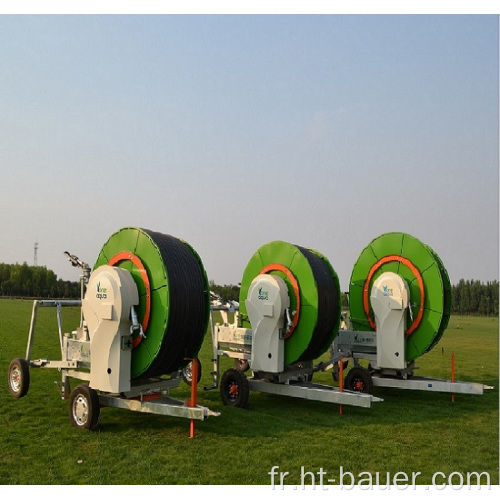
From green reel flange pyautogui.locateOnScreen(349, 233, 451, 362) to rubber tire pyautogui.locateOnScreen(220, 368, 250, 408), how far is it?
4222mm

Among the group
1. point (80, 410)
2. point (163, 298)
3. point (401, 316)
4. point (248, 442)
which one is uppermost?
point (163, 298)

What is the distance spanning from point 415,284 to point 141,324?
7.15m

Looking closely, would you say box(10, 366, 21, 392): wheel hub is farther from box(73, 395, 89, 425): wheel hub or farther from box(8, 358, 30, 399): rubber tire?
box(73, 395, 89, 425): wheel hub

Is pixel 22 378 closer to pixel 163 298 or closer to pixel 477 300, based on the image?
pixel 163 298

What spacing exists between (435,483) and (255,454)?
260 centimetres

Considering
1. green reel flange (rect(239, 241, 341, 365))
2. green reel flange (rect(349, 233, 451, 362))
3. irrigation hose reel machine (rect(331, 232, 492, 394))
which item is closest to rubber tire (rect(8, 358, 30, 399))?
green reel flange (rect(239, 241, 341, 365))

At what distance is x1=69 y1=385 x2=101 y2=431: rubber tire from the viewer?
9.35 m

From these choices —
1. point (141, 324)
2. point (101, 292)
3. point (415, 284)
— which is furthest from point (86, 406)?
point (415, 284)

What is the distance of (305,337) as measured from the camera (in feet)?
39.9

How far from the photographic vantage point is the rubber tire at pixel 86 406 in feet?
30.7

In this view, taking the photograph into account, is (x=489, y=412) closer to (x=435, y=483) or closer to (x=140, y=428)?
(x=435, y=483)

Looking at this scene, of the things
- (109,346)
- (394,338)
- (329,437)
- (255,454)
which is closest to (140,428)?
(109,346)

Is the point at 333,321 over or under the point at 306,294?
under

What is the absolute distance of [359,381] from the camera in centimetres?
1300
